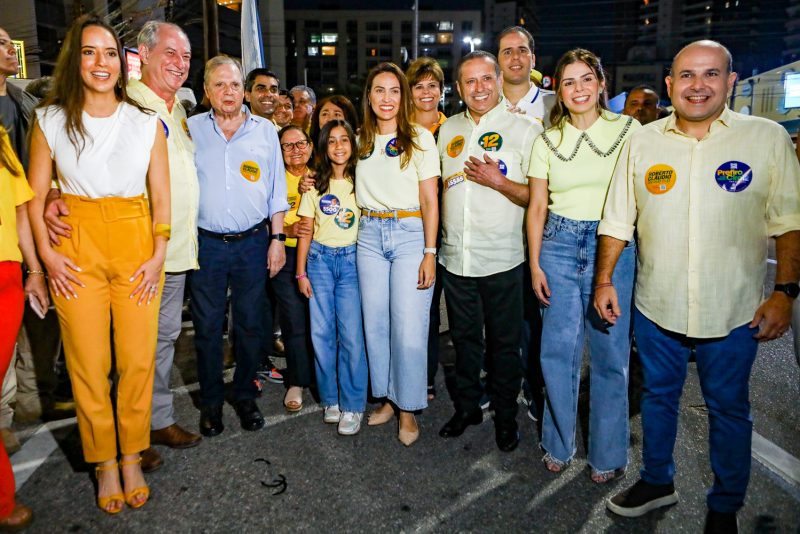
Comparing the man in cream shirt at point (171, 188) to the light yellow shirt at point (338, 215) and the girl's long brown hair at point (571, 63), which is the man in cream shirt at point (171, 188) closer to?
the light yellow shirt at point (338, 215)

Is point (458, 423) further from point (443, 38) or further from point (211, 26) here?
point (443, 38)

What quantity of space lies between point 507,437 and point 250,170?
2486 millimetres

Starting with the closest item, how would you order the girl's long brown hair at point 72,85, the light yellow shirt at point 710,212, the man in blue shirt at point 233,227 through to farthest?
the light yellow shirt at point 710,212 < the girl's long brown hair at point 72,85 < the man in blue shirt at point 233,227

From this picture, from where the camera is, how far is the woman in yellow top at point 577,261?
119 inches

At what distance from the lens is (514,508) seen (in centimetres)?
289

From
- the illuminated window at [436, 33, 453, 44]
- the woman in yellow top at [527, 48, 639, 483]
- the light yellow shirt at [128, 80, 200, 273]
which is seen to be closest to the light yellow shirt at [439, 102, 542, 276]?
the woman in yellow top at [527, 48, 639, 483]

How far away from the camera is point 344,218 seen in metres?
3.82

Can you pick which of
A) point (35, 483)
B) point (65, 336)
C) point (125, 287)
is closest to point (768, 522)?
point (125, 287)

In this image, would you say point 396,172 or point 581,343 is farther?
point 396,172

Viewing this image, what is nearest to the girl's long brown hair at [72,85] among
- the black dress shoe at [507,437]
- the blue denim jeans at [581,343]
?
the blue denim jeans at [581,343]

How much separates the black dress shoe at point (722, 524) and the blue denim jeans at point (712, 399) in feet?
0.09

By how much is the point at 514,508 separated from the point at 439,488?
1.41 ft

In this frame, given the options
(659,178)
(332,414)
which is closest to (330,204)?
(332,414)

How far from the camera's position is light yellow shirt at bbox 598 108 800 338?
2.43 m
